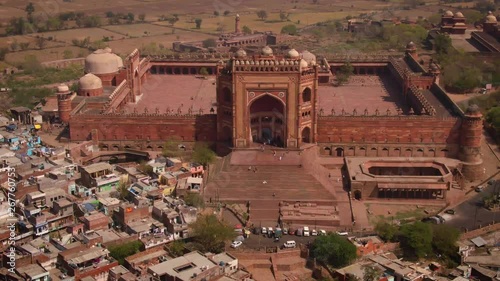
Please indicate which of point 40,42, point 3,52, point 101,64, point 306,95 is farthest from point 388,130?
point 40,42

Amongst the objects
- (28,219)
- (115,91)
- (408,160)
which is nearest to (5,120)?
(115,91)

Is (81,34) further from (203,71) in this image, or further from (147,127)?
(147,127)

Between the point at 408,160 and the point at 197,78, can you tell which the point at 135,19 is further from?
the point at 408,160

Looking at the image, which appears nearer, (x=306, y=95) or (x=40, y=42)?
(x=306, y=95)

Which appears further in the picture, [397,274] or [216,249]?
[216,249]

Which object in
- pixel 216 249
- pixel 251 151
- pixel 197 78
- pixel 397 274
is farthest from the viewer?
pixel 197 78

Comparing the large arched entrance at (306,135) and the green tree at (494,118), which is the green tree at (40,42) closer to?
the large arched entrance at (306,135)

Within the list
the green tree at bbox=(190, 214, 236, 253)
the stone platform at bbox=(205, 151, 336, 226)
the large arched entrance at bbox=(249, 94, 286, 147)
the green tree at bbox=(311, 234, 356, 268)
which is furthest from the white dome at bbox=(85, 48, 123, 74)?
the green tree at bbox=(311, 234, 356, 268)
